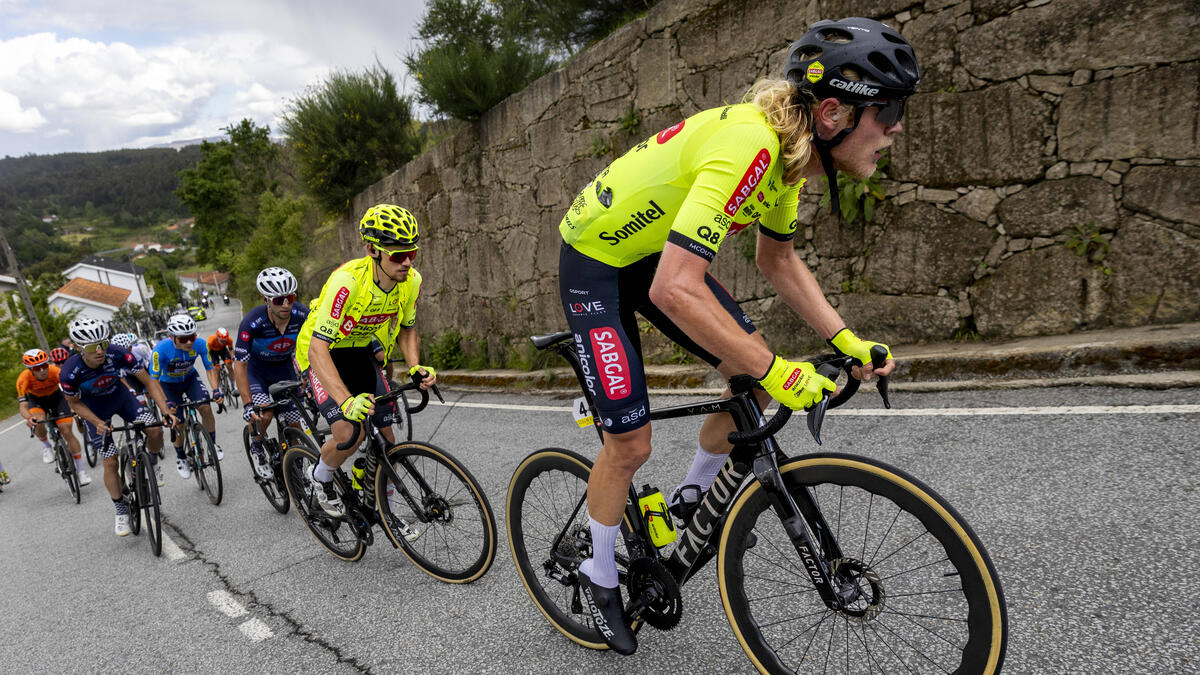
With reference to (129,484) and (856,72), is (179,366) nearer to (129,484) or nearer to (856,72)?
(129,484)

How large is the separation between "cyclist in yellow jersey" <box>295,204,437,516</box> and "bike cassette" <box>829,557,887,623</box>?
2.30m

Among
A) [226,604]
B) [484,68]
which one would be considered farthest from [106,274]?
[226,604]

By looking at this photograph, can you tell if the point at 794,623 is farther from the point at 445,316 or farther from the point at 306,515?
the point at 445,316

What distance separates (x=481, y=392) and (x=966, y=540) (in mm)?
7812

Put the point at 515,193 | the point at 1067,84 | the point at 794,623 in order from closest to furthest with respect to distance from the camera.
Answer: the point at 794,623 → the point at 1067,84 → the point at 515,193

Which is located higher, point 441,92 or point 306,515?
point 441,92

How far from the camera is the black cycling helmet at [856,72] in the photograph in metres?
1.83

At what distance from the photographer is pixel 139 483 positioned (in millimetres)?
5285

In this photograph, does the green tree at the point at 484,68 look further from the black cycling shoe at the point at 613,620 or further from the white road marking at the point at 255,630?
the black cycling shoe at the point at 613,620

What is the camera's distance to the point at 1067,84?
4.75 m

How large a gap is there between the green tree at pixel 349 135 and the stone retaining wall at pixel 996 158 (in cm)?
691

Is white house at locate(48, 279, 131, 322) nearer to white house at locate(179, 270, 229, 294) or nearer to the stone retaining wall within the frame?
white house at locate(179, 270, 229, 294)

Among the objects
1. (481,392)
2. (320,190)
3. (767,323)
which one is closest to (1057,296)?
(767,323)

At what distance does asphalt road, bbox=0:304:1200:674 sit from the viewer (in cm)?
233
